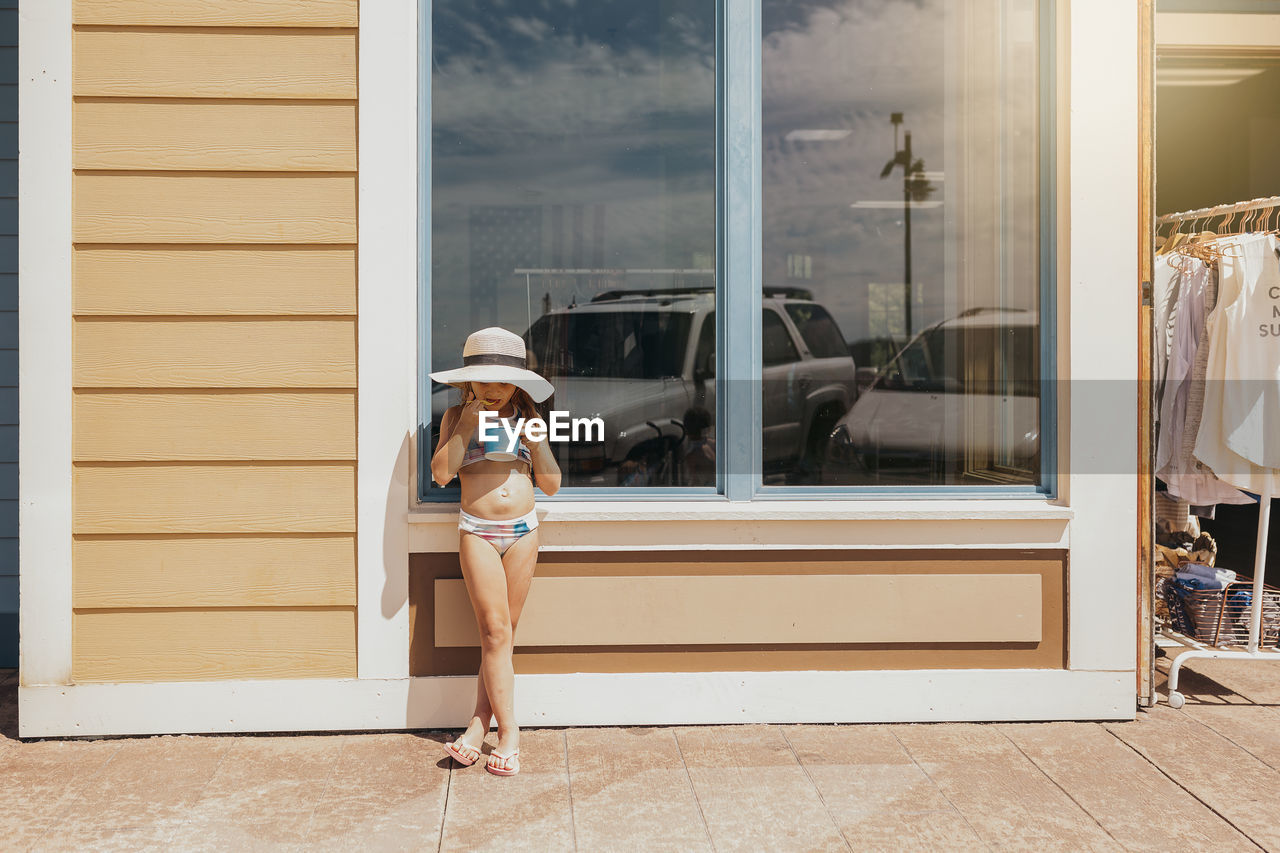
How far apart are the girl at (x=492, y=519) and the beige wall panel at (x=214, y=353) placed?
0.49 metres

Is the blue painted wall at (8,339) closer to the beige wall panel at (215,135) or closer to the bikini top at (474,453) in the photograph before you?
the beige wall panel at (215,135)

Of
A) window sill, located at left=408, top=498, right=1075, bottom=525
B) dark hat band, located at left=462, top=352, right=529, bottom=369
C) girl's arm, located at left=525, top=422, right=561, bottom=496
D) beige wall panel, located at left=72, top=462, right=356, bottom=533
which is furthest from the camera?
window sill, located at left=408, top=498, right=1075, bottom=525

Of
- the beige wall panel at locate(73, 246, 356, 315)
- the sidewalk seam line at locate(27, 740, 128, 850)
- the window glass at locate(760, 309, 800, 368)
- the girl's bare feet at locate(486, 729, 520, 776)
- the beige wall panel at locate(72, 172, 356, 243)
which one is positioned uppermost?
the beige wall panel at locate(72, 172, 356, 243)

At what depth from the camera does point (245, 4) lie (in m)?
3.56

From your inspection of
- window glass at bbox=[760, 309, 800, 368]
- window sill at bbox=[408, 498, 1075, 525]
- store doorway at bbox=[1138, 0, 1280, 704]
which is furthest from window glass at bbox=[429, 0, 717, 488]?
store doorway at bbox=[1138, 0, 1280, 704]

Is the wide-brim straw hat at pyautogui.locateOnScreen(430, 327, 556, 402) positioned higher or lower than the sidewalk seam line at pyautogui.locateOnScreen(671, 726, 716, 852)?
higher

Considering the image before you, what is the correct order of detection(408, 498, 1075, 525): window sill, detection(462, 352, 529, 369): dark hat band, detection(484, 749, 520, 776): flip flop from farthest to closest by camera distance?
detection(408, 498, 1075, 525): window sill
detection(462, 352, 529, 369): dark hat band
detection(484, 749, 520, 776): flip flop

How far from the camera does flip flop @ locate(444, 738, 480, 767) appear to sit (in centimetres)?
326

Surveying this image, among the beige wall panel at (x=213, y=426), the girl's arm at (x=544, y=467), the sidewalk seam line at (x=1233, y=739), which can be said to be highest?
the beige wall panel at (x=213, y=426)

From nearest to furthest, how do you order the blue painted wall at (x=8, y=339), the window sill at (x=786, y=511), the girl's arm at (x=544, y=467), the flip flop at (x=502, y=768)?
the flip flop at (x=502, y=768), the girl's arm at (x=544, y=467), the window sill at (x=786, y=511), the blue painted wall at (x=8, y=339)

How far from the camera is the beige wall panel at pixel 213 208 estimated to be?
3535 mm

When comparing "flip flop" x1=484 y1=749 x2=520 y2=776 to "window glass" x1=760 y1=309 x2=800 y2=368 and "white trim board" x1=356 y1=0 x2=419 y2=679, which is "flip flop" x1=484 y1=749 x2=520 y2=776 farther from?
"window glass" x1=760 y1=309 x2=800 y2=368

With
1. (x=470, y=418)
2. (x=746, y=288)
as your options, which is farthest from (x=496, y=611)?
(x=746, y=288)

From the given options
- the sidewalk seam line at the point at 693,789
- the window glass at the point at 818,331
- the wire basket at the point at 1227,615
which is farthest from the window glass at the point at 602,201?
the wire basket at the point at 1227,615
